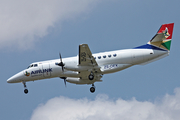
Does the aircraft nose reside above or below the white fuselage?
below

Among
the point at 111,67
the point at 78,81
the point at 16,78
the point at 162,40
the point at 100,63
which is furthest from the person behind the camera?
the point at 78,81

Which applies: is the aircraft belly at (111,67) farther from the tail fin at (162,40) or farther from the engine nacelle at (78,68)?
the tail fin at (162,40)

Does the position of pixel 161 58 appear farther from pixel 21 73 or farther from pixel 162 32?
pixel 21 73

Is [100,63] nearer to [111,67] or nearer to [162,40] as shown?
[111,67]

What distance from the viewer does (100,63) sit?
4359 cm

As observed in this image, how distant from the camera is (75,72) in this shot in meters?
44.9

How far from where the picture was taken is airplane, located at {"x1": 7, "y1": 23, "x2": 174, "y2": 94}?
42.9 m

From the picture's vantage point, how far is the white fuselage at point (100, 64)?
4341cm

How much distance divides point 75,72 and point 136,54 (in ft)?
27.6

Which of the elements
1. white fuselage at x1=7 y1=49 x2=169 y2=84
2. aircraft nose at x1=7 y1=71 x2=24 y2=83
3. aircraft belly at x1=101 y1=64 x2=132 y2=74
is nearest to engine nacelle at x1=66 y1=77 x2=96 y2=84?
white fuselage at x1=7 y1=49 x2=169 y2=84

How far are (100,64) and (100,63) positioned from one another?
0.43 feet

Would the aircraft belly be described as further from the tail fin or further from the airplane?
the tail fin

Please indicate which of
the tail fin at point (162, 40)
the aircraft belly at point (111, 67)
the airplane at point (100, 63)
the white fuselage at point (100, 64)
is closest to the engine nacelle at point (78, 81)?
the airplane at point (100, 63)

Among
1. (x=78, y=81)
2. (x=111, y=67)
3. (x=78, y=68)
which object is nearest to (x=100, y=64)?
(x=111, y=67)
